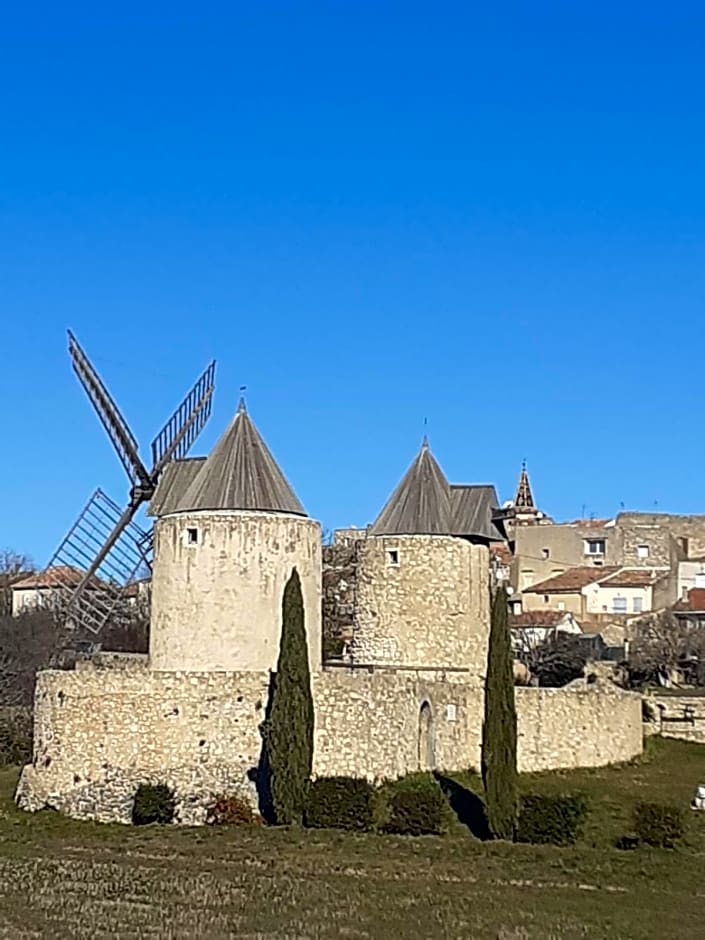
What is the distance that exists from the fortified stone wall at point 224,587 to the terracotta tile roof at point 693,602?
130 ft

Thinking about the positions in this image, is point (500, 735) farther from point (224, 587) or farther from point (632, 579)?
point (632, 579)

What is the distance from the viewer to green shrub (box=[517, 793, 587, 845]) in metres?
24.5

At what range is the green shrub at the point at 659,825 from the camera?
24078 millimetres

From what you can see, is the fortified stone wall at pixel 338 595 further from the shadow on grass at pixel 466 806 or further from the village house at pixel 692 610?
the shadow on grass at pixel 466 806

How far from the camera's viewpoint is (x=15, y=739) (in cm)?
3909

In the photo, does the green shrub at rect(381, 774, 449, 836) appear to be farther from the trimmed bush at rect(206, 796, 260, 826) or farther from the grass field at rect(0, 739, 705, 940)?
the trimmed bush at rect(206, 796, 260, 826)

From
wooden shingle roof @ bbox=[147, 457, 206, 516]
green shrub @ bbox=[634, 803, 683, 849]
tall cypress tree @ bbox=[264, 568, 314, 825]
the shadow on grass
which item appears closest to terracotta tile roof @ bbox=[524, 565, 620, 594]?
wooden shingle roof @ bbox=[147, 457, 206, 516]

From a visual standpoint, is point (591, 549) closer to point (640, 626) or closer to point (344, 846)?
point (640, 626)

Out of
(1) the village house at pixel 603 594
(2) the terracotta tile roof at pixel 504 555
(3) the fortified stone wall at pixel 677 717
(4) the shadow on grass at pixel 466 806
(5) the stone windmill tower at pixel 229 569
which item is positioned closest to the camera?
(4) the shadow on grass at pixel 466 806

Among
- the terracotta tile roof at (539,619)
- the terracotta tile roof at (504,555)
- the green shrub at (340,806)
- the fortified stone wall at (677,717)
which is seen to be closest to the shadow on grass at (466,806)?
the green shrub at (340,806)

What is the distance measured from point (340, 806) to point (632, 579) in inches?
1994

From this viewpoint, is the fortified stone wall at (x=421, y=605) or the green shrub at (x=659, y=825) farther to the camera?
the fortified stone wall at (x=421, y=605)

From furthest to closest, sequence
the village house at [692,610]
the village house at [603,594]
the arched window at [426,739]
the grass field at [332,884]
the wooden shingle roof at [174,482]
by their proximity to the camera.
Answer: the village house at [603,594]
the village house at [692,610]
the wooden shingle roof at [174,482]
the arched window at [426,739]
the grass field at [332,884]

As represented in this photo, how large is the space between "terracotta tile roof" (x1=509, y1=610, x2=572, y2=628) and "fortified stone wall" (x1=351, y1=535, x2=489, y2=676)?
30.5 meters
